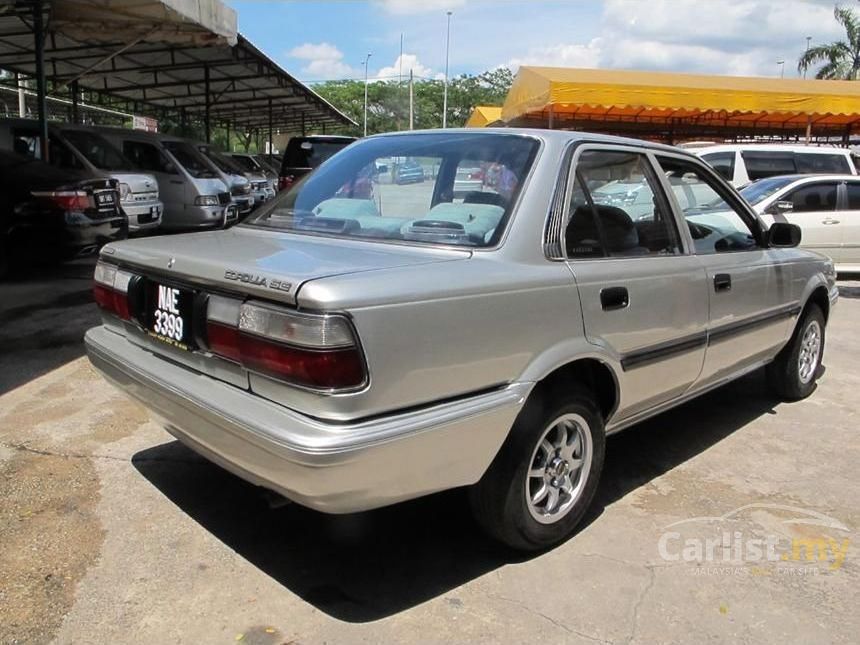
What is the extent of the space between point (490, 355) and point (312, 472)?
0.73 meters

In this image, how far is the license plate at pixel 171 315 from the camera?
2.60m

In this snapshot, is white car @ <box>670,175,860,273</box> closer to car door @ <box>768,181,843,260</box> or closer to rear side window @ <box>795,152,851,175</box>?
car door @ <box>768,181,843,260</box>

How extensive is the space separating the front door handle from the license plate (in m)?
1.59

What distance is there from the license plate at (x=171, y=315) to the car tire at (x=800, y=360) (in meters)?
3.87

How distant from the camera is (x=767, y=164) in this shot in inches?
482

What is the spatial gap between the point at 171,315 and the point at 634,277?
6.22ft

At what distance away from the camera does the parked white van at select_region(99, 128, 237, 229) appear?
39.1ft

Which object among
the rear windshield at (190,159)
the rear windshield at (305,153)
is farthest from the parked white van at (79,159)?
the rear windshield at (305,153)

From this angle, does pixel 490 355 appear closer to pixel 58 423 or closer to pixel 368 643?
pixel 368 643

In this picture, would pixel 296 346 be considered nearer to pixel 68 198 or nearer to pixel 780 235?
pixel 780 235

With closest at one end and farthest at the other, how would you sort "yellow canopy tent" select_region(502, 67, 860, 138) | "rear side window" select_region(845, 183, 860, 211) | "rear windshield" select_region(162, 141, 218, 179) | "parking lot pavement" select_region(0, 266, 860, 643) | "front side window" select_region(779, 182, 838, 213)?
"parking lot pavement" select_region(0, 266, 860, 643) < "front side window" select_region(779, 182, 838, 213) < "rear side window" select_region(845, 183, 860, 211) < "rear windshield" select_region(162, 141, 218, 179) < "yellow canopy tent" select_region(502, 67, 860, 138)

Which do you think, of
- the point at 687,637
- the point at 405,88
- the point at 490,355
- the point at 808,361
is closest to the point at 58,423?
the point at 490,355

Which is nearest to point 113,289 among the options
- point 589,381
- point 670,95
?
point 589,381

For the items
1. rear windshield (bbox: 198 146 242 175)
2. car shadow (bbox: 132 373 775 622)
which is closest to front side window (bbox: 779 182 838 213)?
car shadow (bbox: 132 373 775 622)
